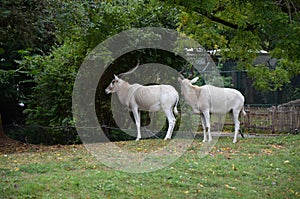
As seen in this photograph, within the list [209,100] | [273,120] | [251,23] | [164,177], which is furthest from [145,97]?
[164,177]

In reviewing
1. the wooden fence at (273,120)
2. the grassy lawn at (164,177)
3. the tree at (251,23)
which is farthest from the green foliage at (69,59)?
the grassy lawn at (164,177)

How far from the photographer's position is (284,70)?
53.2 feet

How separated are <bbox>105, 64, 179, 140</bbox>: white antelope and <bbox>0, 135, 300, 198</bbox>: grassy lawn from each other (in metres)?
3.01

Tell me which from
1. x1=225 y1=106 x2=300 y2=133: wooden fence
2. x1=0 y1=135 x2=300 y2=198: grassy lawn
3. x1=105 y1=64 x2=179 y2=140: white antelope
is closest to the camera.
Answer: x1=0 y1=135 x2=300 y2=198: grassy lawn

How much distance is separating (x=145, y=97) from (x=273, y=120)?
→ 5.12 metres

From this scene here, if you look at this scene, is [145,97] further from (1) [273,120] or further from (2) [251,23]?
(2) [251,23]

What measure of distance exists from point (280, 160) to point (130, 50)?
693 centimetres

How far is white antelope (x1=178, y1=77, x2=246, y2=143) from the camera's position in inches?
554

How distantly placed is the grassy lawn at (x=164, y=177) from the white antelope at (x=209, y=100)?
2.46m

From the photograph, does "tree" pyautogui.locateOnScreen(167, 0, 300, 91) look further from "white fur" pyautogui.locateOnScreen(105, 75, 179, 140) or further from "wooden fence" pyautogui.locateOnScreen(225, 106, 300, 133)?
"wooden fence" pyautogui.locateOnScreen(225, 106, 300, 133)

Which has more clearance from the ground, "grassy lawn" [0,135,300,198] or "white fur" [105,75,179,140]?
"white fur" [105,75,179,140]

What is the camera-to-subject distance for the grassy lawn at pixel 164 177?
7715 mm

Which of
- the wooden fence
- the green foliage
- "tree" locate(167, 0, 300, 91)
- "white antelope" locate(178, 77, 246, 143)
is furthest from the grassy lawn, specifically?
the wooden fence

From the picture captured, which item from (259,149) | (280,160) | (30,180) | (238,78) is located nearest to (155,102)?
(259,149)
